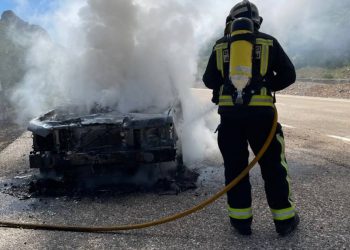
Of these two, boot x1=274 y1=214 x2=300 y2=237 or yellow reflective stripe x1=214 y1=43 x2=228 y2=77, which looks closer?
boot x1=274 y1=214 x2=300 y2=237

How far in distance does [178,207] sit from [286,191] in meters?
1.21

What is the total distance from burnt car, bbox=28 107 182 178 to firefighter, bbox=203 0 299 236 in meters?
1.00

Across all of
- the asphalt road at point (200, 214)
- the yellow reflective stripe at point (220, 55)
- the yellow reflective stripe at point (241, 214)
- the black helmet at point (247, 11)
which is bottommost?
the asphalt road at point (200, 214)

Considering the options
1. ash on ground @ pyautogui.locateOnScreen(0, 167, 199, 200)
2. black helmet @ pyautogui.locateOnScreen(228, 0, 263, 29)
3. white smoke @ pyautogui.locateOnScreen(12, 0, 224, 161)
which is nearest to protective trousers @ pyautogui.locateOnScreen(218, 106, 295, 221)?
black helmet @ pyautogui.locateOnScreen(228, 0, 263, 29)

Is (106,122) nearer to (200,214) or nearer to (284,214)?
(200,214)

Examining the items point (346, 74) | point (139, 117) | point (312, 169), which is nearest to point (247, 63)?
point (139, 117)

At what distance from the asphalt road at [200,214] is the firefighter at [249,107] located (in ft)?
0.70

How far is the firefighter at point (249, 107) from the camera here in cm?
355

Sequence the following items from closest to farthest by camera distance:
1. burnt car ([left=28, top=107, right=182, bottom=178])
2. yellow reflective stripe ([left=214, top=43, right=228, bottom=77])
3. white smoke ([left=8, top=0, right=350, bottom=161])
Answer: yellow reflective stripe ([left=214, top=43, right=228, bottom=77]) < burnt car ([left=28, top=107, right=182, bottom=178]) < white smoke ([left=8, top=0, right=350, bottom=161])

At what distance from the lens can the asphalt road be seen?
11.5ft

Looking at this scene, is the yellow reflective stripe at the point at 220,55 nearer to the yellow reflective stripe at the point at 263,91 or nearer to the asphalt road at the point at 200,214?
the yellow reflective stripe at the point at 263,91

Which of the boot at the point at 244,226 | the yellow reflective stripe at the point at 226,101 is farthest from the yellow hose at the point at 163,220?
the yellow reflective stripe at the point at 226,101

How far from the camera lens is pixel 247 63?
3516mm

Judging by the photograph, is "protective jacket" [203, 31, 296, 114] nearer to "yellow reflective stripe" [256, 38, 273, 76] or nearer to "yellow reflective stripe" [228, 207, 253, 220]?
"yellow reflective stripe" [256, 38, 273, 76]
